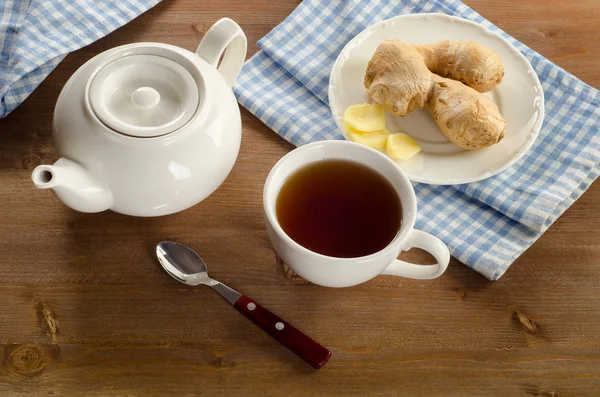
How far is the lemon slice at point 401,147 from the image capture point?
926 millimetres

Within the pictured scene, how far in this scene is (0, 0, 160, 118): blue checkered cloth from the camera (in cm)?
96

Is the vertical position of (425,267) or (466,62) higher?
(466,62)

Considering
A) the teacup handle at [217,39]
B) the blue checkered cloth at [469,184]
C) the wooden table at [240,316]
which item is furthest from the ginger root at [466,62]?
the teacup handle at [217,39]

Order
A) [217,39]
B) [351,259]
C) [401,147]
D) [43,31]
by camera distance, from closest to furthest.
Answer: [351,259] → [217,39] → [401,147] → [43,31]

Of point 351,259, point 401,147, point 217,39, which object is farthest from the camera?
point 401,147

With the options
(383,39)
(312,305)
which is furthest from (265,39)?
(312,305)

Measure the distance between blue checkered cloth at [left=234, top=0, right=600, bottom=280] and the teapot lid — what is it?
0.25 meters

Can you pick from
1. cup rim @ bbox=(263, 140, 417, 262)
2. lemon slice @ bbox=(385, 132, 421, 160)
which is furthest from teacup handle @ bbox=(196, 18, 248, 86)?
lemon slice @ bbox=(385, 132, 421, 160)

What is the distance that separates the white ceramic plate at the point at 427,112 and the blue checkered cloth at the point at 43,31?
377mm

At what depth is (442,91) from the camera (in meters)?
0.96

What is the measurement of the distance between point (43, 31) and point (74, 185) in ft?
1.46

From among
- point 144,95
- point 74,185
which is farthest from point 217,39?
point 74,185

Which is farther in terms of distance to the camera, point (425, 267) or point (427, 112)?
point (427, 112)

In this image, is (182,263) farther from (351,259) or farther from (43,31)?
(43,31)
